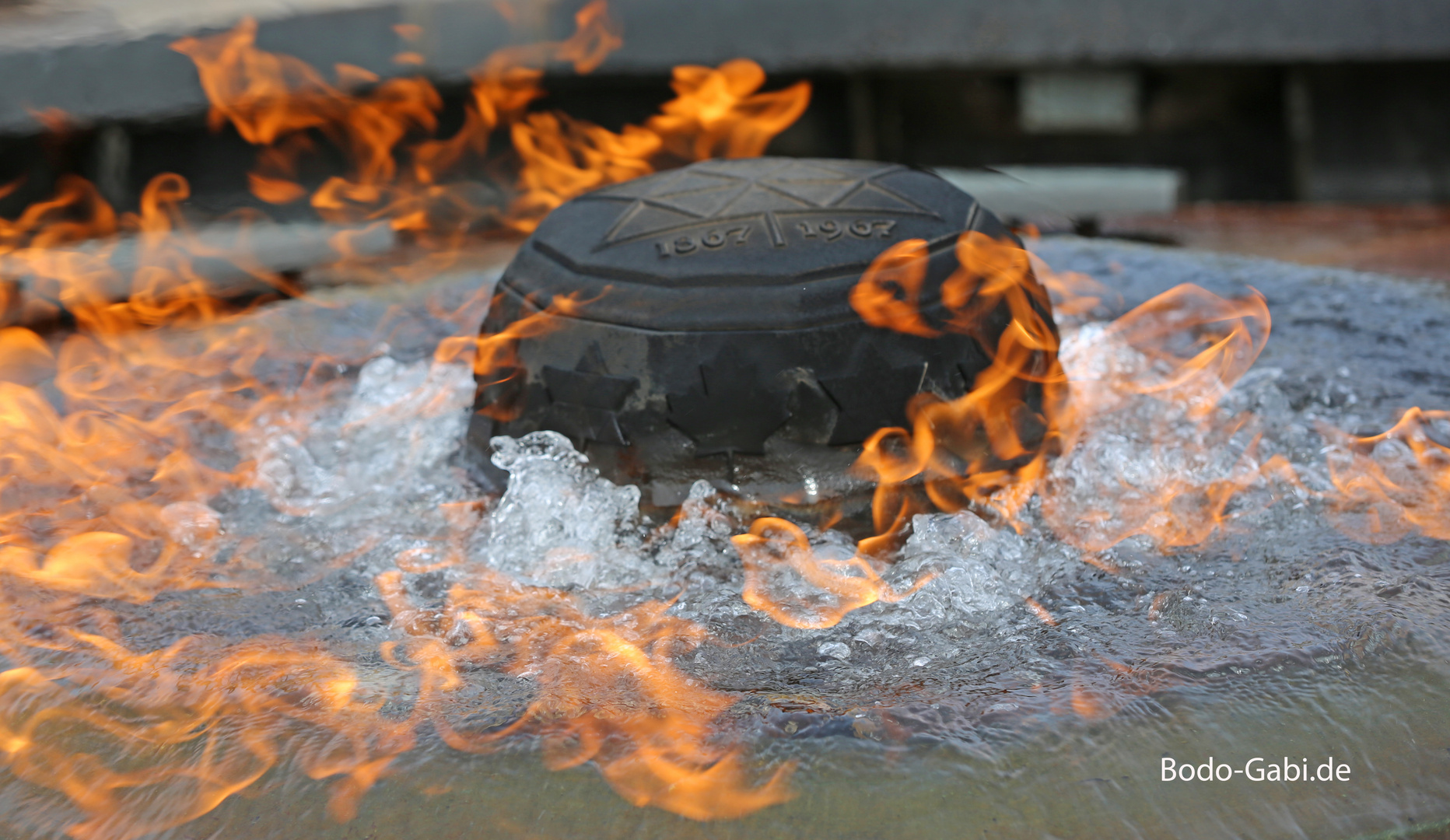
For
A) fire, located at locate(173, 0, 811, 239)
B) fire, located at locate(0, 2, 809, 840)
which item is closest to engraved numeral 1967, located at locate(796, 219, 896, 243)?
fire, located at locate(0, 2, 809, 840)

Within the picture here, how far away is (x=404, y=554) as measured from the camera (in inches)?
84.8

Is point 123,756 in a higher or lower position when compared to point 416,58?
lower

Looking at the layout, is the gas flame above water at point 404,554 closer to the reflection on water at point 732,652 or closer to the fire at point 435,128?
the reflection on water at point 732,652

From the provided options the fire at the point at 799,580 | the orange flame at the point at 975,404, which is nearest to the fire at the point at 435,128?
the orange flame at the point at 975,404

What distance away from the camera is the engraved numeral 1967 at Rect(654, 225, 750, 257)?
213cm

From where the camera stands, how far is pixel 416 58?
4.53m

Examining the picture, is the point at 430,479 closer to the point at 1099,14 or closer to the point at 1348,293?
the point at 1348,293

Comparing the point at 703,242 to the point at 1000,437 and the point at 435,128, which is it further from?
the point at 435,128

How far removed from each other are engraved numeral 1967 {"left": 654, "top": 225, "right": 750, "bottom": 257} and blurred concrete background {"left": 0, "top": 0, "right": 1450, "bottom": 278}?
2454 mm

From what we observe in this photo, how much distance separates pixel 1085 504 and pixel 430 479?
1411 millimetres

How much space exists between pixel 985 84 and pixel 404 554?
12.0ft

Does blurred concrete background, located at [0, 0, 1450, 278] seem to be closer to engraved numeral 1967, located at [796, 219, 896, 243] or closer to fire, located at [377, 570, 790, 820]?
engraved numeral 1967, located at [796, 219, 896, 243]

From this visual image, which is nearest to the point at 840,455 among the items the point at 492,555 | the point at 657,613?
the point at 657,613

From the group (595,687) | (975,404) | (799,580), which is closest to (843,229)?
(975,404)
